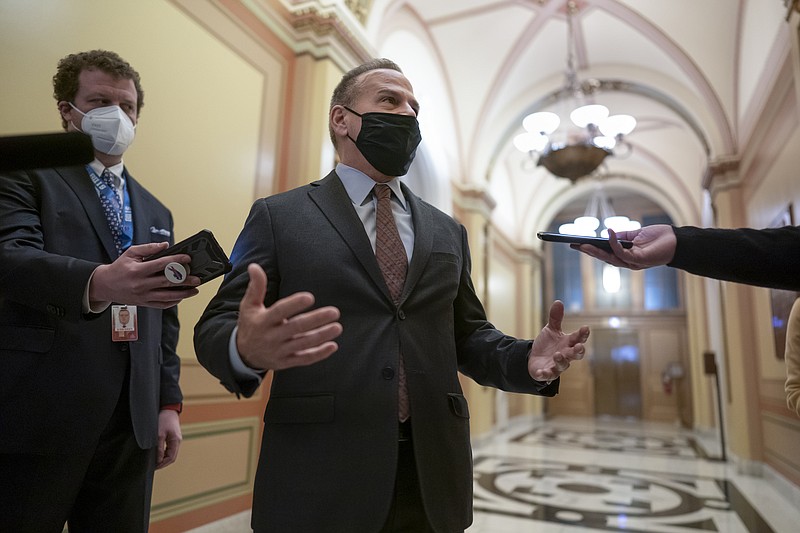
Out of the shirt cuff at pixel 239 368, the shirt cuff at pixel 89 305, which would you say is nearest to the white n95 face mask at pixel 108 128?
the shirt cuff at pixel 89 305

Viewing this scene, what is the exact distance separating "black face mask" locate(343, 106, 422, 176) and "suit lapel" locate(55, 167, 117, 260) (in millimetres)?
744

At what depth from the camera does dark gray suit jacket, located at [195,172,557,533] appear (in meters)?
1.09

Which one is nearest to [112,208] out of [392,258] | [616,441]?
[392,258]

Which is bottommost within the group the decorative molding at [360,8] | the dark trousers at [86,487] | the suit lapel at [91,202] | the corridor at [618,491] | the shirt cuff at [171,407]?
the corridor at [618,491]

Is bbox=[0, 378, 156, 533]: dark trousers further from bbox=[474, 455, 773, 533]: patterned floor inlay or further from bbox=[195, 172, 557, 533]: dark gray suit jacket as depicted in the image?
bbox=[474, 455, 773, 533]: patterned floor inlay

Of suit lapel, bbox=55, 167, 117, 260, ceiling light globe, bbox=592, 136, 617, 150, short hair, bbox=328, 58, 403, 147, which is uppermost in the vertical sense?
ceiling light globe, bbox=592, 136, 617, 150

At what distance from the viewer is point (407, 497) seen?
3.83ft

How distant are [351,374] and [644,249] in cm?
76

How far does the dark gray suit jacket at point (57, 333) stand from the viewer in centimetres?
122

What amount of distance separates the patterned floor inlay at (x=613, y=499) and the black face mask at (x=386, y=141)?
11.7 ft

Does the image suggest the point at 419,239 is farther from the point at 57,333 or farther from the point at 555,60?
the point at 555,60

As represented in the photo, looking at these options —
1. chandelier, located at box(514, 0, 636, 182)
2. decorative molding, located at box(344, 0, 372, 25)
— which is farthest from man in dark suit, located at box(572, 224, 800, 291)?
chandelier, located at box(514, 0, 636, 182)

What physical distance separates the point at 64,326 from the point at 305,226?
68 cm

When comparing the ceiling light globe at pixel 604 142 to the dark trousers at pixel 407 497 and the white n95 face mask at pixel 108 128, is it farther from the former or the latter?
the dark trousers at pixel 407 497
